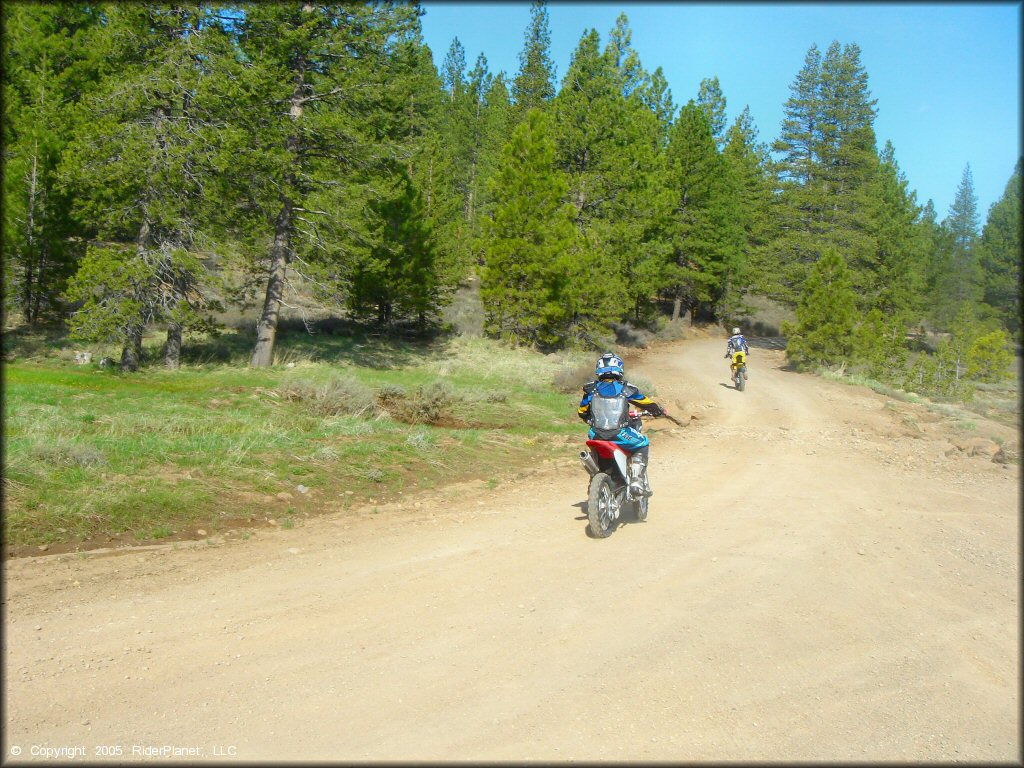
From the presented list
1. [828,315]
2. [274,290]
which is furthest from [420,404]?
[828,315]

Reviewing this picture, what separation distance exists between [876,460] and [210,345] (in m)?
20.6

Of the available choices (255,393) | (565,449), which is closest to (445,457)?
(565,449)

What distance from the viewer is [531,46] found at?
47.0 meters

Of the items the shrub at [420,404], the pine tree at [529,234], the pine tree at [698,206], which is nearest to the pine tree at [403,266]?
the pine tree at [529,234]

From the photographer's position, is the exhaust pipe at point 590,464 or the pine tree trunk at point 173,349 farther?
the pine tree trunk at point 173,349

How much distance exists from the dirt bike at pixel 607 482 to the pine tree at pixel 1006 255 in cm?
403

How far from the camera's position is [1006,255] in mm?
7984

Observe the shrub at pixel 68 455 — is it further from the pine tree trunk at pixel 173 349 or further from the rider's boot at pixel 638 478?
the pine tree trunk at pixel 173 349

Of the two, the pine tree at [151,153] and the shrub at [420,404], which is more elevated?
the pine tree at [151,153]

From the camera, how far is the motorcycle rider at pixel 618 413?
873cm

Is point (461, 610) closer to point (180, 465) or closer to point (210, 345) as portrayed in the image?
point (180, 465)

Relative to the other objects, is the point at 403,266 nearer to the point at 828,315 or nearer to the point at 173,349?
the point at 173,349

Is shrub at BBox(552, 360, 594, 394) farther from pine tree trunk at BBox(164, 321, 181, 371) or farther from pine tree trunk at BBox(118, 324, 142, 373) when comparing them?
pine tree trunk at BBox(118, 324, 142, 373)

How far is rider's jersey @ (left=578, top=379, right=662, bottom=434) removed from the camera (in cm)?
873
